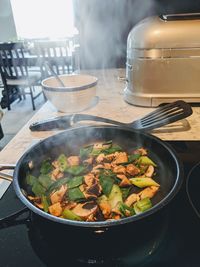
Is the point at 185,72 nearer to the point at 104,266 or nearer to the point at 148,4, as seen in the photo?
the point at 148,4

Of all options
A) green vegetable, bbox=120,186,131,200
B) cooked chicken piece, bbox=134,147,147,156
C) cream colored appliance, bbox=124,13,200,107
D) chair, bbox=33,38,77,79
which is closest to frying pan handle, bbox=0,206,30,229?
green vegetable, bbox=120,186,131,200

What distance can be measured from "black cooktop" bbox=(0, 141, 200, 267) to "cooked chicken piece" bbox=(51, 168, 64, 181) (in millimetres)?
108

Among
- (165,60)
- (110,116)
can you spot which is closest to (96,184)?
(110,116)

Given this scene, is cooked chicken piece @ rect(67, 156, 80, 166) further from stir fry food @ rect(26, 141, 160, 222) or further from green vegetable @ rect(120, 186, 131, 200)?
green vegetable @ rect(120, 186, 131, 200)

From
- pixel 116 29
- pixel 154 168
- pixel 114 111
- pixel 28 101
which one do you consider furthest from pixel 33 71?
pixel 154 168

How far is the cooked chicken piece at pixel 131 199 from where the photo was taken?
520mm

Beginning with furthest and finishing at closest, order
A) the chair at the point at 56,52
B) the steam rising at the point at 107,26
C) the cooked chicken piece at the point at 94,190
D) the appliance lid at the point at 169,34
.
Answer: the chair at the point at 56,52 → the steam rising at the point at 107,26 → the appliance lid at the point at 169,34 → the cooked chicken piece at the point at 94,190

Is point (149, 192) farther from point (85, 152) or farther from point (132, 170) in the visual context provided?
point (85, 152)

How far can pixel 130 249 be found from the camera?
1.44 ft

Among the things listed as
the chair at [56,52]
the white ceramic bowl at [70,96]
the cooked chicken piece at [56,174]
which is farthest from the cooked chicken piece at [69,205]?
the chair at [56,52]

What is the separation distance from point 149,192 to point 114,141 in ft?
0.79

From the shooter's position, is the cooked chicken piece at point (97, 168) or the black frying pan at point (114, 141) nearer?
the black frying pan at point (114, 141)

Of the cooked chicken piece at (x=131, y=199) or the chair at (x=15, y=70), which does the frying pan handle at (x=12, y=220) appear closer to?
the cooked chicken piece at (x=131, y=199)

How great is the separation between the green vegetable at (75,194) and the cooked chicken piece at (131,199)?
9 centimetres
